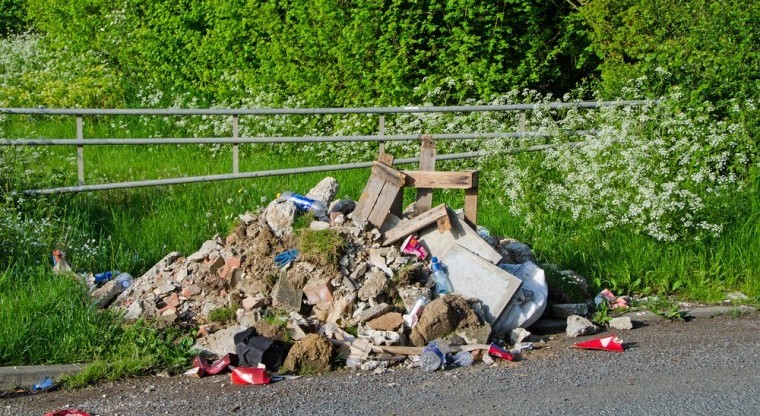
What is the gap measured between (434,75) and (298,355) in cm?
700

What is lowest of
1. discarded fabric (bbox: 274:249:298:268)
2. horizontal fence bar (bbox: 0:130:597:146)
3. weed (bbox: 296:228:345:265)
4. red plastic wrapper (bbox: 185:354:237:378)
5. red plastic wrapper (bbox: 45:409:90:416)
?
red plastic wrapper (bbox: 45:409:90:416)

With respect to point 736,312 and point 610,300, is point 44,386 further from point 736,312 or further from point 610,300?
→ point 736,312

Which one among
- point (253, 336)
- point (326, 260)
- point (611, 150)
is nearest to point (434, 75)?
point (611, 150)

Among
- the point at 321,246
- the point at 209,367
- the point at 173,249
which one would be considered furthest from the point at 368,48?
the point at 209,367

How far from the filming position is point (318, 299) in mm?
7504

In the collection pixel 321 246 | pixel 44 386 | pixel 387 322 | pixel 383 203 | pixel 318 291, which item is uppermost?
pixel 383 203

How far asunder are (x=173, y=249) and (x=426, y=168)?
2.55 metres

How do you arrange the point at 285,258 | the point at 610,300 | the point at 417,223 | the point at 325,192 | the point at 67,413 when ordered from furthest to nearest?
the point at 325,192, the point at 610,300, the point at 417,223, the point at 285,258, the point at 67,413

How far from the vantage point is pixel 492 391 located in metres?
6.31

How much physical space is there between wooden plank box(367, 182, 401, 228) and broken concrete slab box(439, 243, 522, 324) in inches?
26.2

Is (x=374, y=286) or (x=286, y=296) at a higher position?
(x=374, y=286)

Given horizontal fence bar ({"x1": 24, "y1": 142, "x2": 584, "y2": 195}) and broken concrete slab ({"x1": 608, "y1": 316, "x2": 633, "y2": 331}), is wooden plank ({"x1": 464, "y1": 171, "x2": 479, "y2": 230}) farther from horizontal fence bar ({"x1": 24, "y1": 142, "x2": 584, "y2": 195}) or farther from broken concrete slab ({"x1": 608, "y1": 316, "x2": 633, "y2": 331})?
horizontal fence bar ({"x1": 24, "y1": 142, "x2": 584, "y2": 195})

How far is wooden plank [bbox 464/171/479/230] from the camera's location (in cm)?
807

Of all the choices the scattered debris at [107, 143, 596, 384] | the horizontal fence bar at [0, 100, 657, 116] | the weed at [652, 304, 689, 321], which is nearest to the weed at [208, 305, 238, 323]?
the scattered debris at [107, 143, 596, 384]
